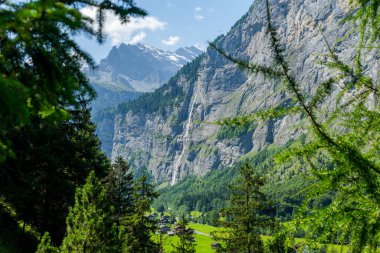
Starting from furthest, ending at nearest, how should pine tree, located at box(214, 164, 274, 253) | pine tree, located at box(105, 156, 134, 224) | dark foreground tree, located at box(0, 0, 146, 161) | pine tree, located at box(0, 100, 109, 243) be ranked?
pine tree, located at box(105, 156, 134, 224) < pine tree, located at box(214, 164, 274, 253) < pine tree, located at box(0, 100, 109, 243) < dark foreground tree, located at box(0, 0, 146, 161)

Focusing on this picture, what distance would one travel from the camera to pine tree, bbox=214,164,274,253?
29.0m

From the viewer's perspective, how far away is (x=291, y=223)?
5266 millimetres

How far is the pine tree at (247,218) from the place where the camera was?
29.0 metres

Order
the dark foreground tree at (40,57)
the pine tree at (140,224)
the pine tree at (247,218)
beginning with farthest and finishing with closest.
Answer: the pine tree at (140,224) < the pine tree at (247,218) < the dark foreground tree at (40,57)

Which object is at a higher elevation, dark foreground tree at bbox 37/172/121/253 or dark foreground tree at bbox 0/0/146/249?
dark foreground tree at bbox 0/0/146/249

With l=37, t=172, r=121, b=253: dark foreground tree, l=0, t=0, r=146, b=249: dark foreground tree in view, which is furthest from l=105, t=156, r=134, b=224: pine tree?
l=0, t=0, r=146, b=249: dark foreground tree

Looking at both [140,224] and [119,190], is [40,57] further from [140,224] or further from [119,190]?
[119,190]

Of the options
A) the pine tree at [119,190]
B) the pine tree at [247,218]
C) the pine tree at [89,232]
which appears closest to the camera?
the pine tree at [89,232]

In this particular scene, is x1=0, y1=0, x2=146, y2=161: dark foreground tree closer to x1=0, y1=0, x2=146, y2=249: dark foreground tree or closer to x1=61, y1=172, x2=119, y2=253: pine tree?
x1=0, y1=0, x2=146, y2=249: dark foreground tree

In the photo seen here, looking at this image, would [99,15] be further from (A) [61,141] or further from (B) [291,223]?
(A) [61,141]

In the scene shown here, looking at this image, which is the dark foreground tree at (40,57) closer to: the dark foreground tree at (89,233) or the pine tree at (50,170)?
the dark foreground tree at (89,233)

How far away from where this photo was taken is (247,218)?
29578 millimetres

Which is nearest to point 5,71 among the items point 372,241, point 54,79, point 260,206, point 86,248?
point 54,79

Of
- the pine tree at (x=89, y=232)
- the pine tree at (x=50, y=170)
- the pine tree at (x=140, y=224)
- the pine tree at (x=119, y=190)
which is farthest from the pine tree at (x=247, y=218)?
the pine tree at (x=50, y=170)
